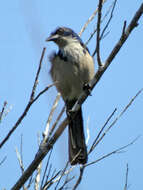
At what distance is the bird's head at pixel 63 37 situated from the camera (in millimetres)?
4249

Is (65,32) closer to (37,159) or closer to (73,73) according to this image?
(73,73)

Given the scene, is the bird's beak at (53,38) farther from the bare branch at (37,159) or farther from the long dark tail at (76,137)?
the bare branch at (37,159)

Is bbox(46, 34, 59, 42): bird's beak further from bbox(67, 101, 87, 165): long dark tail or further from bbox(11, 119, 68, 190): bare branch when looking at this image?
bbox(11, 119, 68, 190): bare branch

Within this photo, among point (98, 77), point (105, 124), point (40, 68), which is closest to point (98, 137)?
point (105, 124)

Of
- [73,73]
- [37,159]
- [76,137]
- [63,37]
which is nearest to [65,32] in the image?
[63,37]

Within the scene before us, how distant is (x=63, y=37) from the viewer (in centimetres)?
430

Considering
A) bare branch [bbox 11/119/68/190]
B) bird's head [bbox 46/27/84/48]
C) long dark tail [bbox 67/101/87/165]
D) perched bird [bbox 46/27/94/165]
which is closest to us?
bare branch [bbox 11/119/68/190]

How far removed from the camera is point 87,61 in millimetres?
3961

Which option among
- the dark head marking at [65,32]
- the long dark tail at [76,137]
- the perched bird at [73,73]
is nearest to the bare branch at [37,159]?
the long dark tail at [76,137]

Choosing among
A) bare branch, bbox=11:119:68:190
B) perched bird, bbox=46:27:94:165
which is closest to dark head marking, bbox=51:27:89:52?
perched bird, bbox=46:27:94:165

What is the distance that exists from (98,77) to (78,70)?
1.22 metres

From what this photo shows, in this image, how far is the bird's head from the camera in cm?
425

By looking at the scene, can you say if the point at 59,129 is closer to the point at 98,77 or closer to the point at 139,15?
the point at 98,77

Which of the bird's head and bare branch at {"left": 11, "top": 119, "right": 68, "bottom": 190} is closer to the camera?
bare branch at {"left": 11, "top": 119, "right": 68, "bottom": 190}
